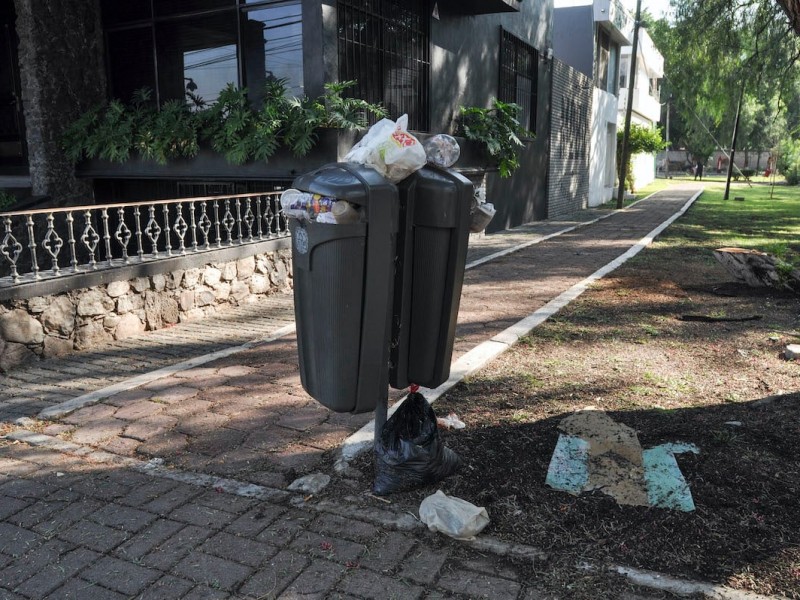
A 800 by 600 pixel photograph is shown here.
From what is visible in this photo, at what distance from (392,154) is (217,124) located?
710cm

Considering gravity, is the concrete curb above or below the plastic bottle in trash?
below

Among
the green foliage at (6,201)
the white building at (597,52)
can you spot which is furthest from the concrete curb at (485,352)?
the white building at (597,52)

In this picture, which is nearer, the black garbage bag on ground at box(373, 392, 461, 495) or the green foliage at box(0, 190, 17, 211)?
the black garbage bag on ground at box(373, 392, 461, 495)

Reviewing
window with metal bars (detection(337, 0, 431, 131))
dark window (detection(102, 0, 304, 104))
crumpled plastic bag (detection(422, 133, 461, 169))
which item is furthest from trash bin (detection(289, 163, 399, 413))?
window with metal bars (detection(337, 0, 431, 131))

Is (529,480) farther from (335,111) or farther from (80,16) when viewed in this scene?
(80,16)

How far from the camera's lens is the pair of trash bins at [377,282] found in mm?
2961

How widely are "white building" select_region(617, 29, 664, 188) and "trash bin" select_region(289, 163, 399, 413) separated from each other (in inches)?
1213

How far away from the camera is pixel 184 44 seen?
34.1 feet

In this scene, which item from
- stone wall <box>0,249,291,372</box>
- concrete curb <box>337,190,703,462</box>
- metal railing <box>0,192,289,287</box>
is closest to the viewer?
concrete curb <box>337,190,703,462</box>

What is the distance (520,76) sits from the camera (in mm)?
16781

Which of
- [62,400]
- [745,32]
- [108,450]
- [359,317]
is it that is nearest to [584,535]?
[359,317]

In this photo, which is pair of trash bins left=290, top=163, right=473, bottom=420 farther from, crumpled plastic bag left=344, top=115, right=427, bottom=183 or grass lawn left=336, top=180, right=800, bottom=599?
grass lawn left=336, top=180, right=800, bottom=599

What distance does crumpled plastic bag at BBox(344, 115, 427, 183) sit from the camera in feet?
9.82

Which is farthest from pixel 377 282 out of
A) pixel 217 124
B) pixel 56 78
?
pixel 56 78
